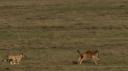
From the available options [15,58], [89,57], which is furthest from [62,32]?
[15,58]

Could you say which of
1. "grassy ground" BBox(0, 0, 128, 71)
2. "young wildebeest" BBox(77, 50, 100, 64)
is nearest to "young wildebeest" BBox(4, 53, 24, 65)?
"grassy ground" BBox(0, 0, 128, 71)

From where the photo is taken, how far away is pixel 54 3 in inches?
1634

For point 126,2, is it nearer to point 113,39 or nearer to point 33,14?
point 33,14

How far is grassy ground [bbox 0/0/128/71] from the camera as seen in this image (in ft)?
73.5

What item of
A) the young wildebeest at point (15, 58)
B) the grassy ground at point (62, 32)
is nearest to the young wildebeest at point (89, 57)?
the grassy ground at point (62, 32)

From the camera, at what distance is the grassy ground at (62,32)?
2239 centimetres

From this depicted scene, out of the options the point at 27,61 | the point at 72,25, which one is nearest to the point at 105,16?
the point at 72,25

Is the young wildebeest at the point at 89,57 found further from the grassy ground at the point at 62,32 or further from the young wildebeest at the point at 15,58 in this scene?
the young wildebeest at the point at 15,58

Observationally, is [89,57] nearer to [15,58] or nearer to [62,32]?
[15,58]

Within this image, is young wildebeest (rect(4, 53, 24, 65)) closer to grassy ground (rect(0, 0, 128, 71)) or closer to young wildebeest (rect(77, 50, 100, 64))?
grassy ground (rect(0, 0, 128, 71))

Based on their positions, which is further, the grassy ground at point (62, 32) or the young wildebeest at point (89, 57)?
the grassy ground at point (62, 32)

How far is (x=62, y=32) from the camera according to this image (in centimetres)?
3164

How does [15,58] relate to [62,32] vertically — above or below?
above

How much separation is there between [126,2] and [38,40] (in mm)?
14283
